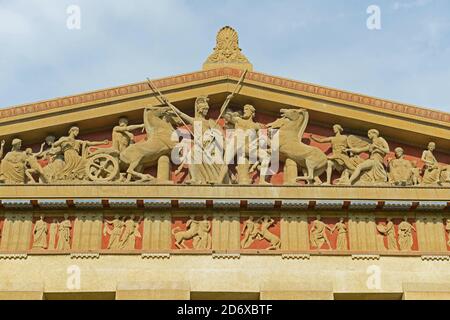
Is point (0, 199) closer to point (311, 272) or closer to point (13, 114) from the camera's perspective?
point (13, 114)

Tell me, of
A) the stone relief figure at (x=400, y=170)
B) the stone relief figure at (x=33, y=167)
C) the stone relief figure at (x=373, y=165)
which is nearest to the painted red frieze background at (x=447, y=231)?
the stone relief figure at (x=400, y=170)

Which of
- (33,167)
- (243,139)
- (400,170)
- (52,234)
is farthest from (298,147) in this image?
(33,167)

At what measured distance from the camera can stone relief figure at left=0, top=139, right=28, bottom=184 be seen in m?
17.9

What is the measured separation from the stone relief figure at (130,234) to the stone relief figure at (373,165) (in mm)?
4071

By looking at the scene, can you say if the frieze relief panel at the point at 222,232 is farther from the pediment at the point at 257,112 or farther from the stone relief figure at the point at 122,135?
the stone relief figure at the point at 122,135

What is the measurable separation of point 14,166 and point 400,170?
7254 millimetres

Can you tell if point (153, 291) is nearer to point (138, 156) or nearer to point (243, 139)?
point (138, 156)

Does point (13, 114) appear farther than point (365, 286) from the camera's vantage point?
Yes

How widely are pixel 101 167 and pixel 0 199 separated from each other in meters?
1.93

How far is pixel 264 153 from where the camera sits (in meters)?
18.3

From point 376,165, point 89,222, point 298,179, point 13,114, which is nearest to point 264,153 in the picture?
point 298,179

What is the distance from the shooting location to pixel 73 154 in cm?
1823

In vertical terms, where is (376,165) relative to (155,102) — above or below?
below

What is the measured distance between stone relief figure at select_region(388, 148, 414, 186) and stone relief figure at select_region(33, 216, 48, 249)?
650 centimetres
